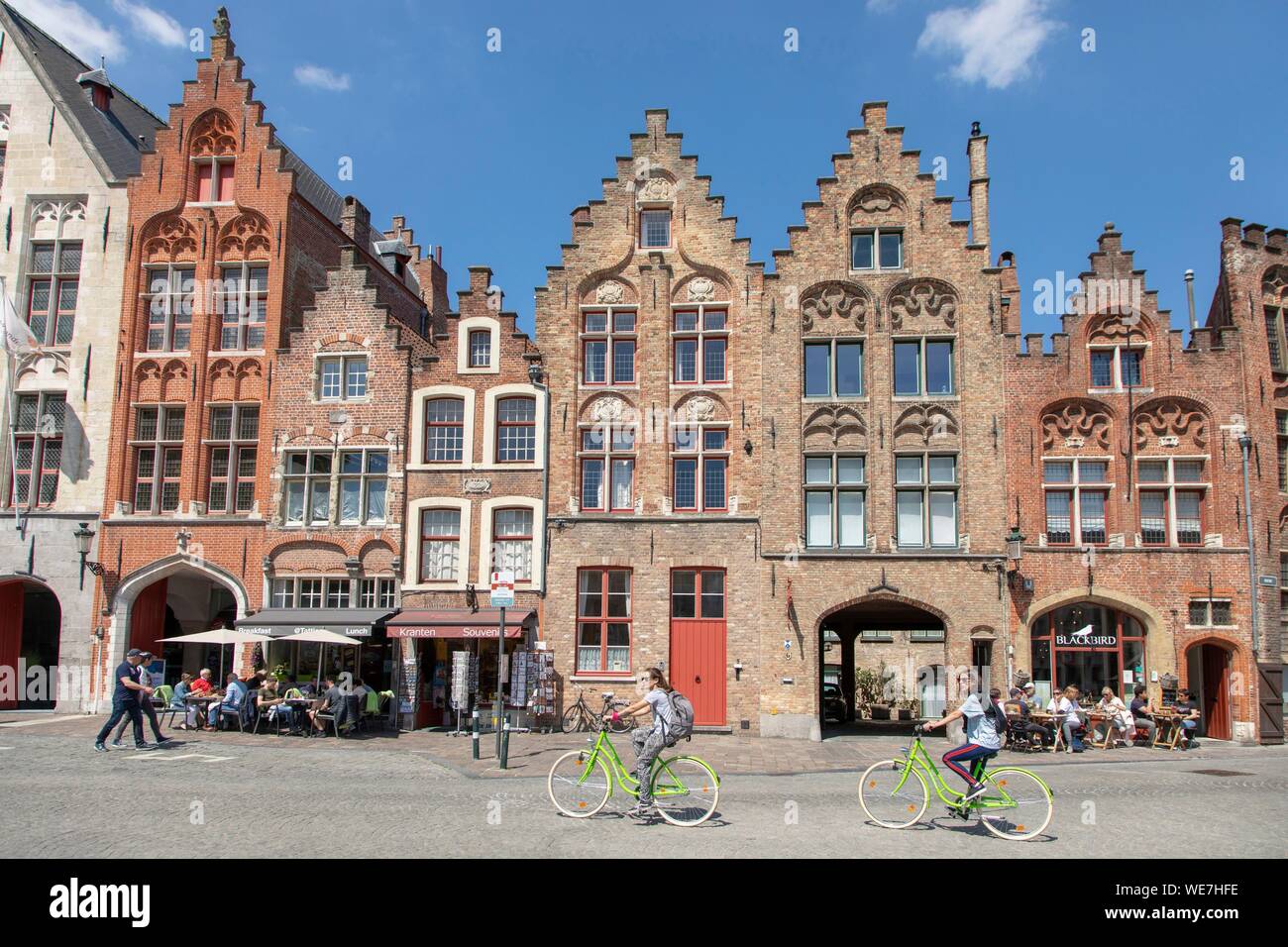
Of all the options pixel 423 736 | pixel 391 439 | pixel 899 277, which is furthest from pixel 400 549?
pixel 899 277

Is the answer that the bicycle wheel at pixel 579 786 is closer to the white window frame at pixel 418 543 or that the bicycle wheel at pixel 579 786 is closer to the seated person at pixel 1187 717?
the white window frame at pixel 418 543

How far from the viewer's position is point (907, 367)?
943 inches

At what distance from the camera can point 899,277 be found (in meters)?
24.1

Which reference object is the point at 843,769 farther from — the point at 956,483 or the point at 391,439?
the point at 391,439

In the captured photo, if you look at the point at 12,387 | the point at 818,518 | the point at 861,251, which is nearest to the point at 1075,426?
the point at 818,518

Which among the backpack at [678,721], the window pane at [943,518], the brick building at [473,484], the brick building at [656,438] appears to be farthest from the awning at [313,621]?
the window pane at [943,518]

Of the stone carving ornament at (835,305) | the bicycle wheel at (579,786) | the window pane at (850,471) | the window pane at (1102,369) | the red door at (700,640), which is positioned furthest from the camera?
the stone carving ornament at (835,305)

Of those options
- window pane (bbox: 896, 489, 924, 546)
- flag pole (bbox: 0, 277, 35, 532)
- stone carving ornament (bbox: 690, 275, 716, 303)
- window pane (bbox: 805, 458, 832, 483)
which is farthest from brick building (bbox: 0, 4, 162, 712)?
window pane (bbox: 896, 489, 924, 546)

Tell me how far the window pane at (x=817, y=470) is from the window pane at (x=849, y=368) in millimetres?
1727

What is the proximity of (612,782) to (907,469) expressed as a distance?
14.1 meters

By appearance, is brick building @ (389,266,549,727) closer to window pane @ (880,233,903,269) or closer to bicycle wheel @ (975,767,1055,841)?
window pane @ (880,233,903,269)

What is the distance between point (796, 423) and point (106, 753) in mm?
15850

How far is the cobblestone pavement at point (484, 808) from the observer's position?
10031 millimetres

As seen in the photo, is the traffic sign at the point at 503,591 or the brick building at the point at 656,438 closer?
the traffic sign at the point at 503,591
